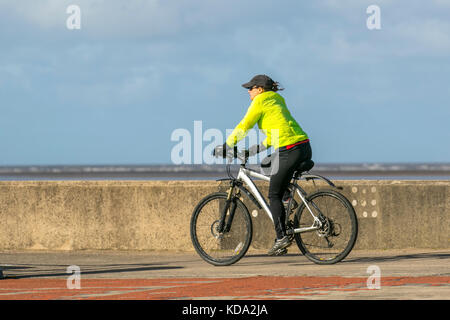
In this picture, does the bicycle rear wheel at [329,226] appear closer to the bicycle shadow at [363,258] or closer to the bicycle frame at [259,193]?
the bicycle frame at [259,193]

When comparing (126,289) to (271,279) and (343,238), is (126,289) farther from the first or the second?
(343,238)

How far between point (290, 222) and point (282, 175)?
525mm

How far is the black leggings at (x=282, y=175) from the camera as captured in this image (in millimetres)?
8781

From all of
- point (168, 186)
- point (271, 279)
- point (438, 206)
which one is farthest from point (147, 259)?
point (438, 206)

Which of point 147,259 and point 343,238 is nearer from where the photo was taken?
point 343,238

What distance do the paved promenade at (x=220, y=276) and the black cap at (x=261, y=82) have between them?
6.26 ft

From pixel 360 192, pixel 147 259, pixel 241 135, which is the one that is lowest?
pixel 147 259

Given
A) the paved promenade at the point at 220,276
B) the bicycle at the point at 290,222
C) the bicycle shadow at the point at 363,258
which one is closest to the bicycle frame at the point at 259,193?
the bicycle at the point at 290,222

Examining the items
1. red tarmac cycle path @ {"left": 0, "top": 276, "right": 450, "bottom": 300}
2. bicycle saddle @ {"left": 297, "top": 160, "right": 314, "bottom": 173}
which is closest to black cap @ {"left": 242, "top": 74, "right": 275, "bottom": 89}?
bicycle saddle @ {"left": 297, "top": 160, "right": 314, "bottom": 173}

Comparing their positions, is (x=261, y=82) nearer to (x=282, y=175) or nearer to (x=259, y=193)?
(x=282, y=175)

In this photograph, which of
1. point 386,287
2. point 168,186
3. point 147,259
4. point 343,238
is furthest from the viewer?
point 168,186

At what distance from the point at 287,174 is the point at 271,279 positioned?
162 centimetres

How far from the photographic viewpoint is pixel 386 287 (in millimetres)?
6727

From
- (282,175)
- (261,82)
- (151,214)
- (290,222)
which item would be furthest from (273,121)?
(151,214)
